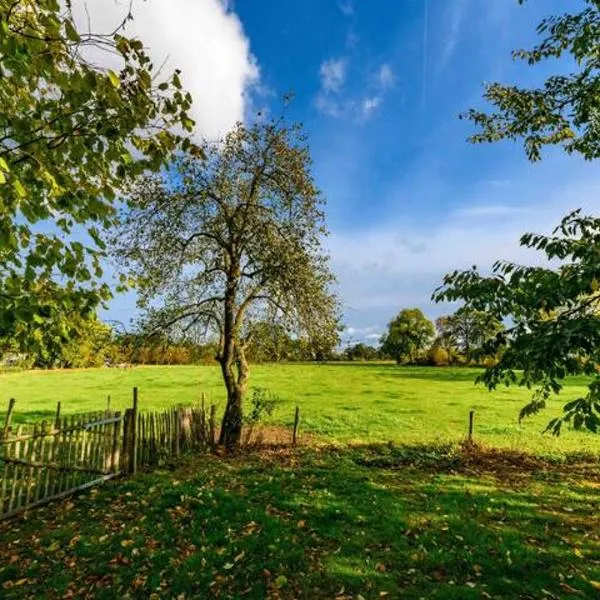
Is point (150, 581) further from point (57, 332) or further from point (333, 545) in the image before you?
point (57, 332)

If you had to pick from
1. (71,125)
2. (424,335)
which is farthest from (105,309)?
(424,335)

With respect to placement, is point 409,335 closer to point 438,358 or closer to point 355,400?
point 438,358

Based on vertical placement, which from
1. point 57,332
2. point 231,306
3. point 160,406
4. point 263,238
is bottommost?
point 160,406

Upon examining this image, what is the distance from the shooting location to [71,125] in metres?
4.79

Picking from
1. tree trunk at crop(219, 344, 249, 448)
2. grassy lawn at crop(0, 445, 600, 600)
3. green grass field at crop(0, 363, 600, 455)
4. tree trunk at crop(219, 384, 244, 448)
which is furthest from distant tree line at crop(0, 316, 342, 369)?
grassy lawn at crop(0, 445, 600, 600)

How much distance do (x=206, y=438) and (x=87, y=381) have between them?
36.4 m

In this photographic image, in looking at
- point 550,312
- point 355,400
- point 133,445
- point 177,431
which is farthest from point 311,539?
point 355,400

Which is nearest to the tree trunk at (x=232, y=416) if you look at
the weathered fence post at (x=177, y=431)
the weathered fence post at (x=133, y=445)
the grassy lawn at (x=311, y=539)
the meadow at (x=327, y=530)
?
the meadow at (x=327, y=530)

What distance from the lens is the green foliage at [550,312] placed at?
14.5 feet

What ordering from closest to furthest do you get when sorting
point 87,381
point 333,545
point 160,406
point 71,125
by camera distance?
point 71,125
point 333,545
point 160,406
point 87,381

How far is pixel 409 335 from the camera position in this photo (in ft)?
289

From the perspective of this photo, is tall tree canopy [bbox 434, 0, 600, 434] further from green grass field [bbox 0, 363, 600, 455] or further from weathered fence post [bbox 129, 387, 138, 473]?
green grass field [bbox 0, 363, 600, 455]

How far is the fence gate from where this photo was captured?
30.5ft

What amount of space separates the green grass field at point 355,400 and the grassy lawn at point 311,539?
928 centimetres
